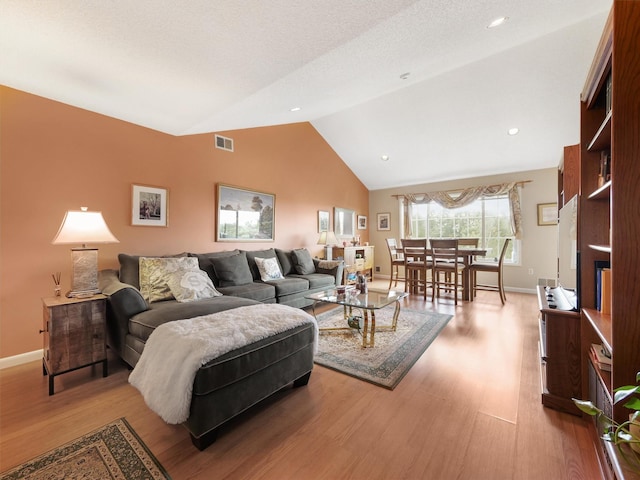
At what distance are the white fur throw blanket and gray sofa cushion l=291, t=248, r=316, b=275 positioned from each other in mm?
2449

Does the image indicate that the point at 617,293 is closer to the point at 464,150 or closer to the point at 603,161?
the point at 603,161

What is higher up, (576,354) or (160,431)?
(576,354)

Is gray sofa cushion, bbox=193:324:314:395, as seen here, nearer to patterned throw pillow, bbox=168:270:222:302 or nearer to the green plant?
patterned throw pillow, bbox=168:270:222:302

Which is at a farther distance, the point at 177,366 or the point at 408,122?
the point at 408,122

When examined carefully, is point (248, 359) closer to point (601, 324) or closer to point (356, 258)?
point (601, 324)

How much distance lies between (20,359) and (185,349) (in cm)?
209

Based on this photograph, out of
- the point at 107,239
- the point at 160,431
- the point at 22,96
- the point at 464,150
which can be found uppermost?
the point at 464,150

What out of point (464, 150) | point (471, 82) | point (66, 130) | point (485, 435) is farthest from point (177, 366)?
point (464, 150)

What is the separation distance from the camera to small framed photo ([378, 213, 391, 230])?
7043mm

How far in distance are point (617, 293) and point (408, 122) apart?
4.33 m

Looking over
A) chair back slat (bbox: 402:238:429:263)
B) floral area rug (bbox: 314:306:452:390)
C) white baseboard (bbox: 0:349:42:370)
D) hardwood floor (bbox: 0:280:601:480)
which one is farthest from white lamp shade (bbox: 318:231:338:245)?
white baseboard (bbox: 0:349:42:370)

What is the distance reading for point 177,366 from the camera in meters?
1.43

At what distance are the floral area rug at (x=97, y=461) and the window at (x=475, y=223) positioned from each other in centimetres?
618

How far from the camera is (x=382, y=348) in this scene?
8.55 ft
